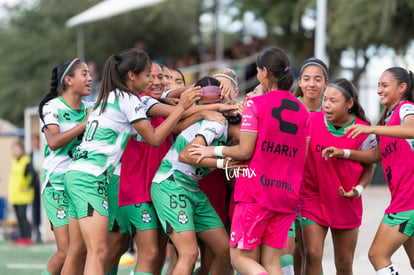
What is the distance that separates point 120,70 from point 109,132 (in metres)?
0.56

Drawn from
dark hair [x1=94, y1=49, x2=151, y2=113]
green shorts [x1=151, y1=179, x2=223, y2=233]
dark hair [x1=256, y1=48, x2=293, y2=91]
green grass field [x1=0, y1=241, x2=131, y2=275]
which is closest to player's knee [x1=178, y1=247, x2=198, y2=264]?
green shorts [x1=151, y1=179, x2=223, y2=233]

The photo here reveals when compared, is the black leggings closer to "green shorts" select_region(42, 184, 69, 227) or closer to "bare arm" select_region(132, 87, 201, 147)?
"green shorts" select_region(42, 184, 69, 227)

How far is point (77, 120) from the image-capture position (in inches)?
271

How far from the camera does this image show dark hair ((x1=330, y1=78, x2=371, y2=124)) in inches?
260

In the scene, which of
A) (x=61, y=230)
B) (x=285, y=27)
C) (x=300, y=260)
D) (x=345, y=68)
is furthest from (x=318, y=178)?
(x=345, y=68)

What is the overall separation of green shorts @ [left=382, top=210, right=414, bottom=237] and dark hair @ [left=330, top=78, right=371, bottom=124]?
106 cm

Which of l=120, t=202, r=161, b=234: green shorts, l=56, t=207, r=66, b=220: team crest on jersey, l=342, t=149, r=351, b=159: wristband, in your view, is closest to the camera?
l=120, t=202, r=161, b=234: green shorts

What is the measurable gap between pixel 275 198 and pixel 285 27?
52.0ft

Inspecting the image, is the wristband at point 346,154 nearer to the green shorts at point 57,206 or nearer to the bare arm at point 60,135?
the bare arm at point 60,135

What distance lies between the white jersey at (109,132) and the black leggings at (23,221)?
29.2 feet

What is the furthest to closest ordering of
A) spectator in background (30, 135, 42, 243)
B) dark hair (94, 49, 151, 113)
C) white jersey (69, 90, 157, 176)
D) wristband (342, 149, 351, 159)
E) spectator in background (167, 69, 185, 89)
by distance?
spectator in background (30, 135, 42, 243), spectator in background (167, 69, 185, 89), wristband (342, 149, 351, 159), dark hair (94, 49, 151, 113), white jersey (69, 90, 157, 176)

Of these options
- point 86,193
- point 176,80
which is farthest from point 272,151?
point 176,80

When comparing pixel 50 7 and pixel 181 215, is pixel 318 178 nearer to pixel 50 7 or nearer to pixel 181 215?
pixel 181 215

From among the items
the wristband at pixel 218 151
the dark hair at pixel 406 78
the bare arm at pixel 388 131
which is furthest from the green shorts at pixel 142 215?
the dark hair at pixel 406 78
